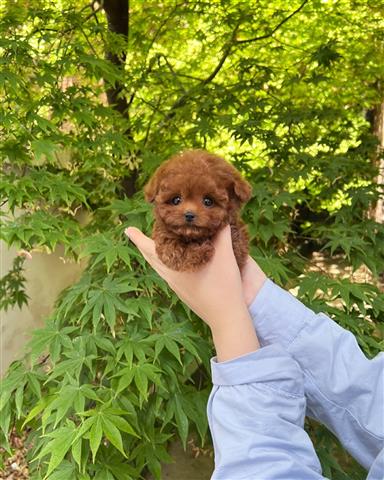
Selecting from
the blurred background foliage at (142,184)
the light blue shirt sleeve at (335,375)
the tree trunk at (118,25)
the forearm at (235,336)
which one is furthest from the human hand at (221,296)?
the tree trunk at (118,25)

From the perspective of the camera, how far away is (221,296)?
1.17 m

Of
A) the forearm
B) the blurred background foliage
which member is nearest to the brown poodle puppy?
the forearm

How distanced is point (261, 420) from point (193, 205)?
545 mm

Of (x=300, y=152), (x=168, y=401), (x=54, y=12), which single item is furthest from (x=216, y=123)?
(x=168, y=401)

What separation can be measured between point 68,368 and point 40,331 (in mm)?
229

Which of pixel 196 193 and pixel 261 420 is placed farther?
pixel 196 193

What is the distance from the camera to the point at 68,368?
1.73m

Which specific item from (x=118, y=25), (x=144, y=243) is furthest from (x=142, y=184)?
(x=144, y=243)

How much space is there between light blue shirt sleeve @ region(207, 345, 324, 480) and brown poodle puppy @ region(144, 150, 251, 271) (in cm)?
31

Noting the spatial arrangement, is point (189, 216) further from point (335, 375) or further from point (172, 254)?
point (335, 375)

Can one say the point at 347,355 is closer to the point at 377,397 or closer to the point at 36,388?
the point at 377,397

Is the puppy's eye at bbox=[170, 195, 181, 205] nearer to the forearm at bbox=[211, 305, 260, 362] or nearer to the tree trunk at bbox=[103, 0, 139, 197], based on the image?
the forearm at bbox=[211, 305, 260, 362]

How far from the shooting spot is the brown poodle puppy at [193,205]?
126 cm

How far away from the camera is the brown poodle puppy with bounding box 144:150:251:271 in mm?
1256
